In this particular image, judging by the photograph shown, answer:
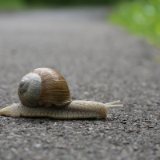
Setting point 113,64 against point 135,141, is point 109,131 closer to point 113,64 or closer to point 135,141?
point 135,141

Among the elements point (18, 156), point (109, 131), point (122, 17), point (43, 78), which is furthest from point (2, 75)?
point (122, 17)

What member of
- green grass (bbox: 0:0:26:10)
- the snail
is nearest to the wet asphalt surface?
the snail

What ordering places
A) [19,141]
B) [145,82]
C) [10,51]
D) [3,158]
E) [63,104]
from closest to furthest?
[3,158]
[19,141]
[63,104]
[145,82]
[10,51]

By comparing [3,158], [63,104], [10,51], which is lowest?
[3,158]

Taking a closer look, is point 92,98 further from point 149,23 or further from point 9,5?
point 9,5

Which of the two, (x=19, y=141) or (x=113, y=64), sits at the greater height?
(x=113, y=64)

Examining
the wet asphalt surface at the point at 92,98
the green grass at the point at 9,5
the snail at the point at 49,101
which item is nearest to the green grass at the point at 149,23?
the wet asphalt surface at the point at 92,98
